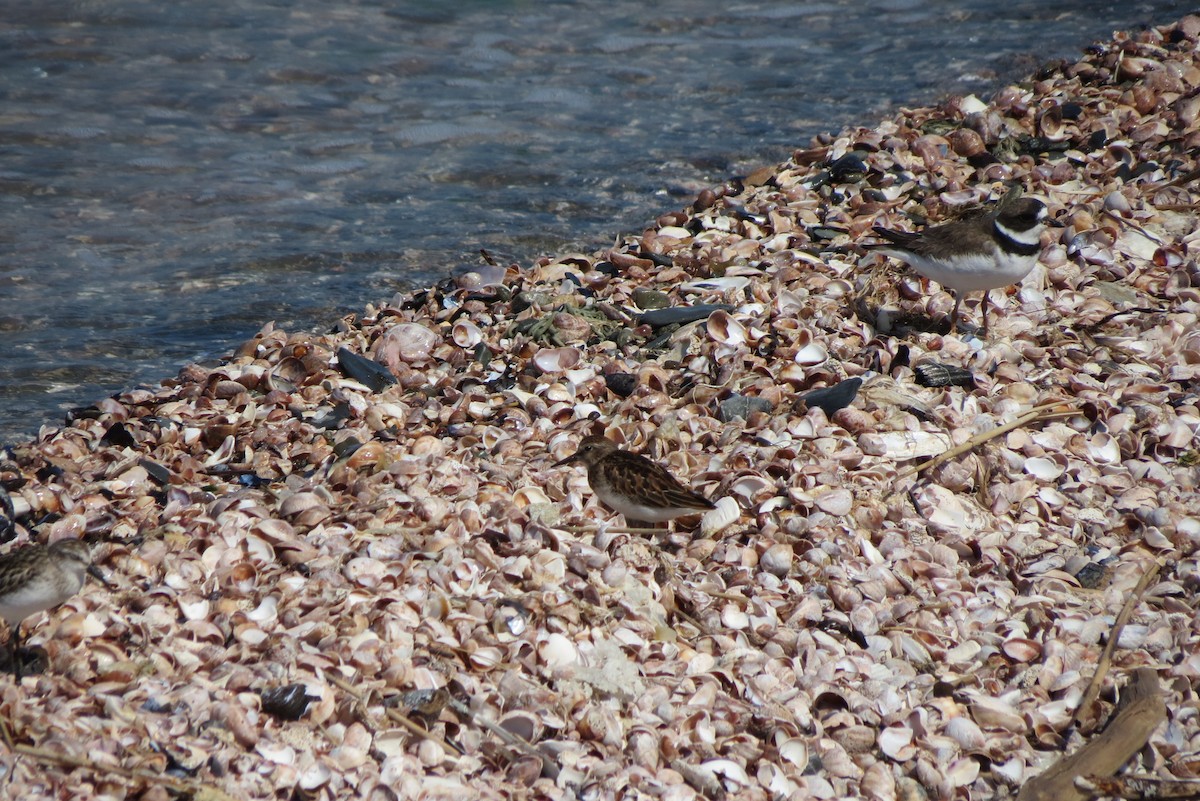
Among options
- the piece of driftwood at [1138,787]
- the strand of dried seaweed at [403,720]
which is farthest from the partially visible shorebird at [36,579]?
the piece of driftwood at [1138,787]

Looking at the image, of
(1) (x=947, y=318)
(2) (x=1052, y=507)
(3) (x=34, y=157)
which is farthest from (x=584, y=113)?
(2) (x=1052, y=507)

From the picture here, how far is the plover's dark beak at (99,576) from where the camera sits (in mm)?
3758

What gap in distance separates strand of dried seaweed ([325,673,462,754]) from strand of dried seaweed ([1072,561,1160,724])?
1.82 metres

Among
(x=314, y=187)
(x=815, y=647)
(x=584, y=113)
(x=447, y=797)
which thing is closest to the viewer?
(x=447, y=797)

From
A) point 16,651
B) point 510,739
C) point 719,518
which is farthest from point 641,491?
point 16,651

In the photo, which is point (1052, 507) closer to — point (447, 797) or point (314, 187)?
point (447, 797)

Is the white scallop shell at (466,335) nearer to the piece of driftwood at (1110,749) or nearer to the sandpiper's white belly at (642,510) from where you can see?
the sandpiper's white belly at (642,510)

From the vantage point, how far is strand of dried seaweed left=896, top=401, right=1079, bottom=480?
4.48m

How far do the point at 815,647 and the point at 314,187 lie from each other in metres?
5.87

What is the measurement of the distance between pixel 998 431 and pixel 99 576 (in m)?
3.26

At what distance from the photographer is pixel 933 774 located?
3377 mm

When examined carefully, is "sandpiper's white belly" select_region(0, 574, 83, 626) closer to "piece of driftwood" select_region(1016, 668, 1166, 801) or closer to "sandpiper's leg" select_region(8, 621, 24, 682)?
"sandpiper's leg" select_region(8, 621, 24, 682)

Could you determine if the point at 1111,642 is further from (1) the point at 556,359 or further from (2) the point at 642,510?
(1) the point at 556,359

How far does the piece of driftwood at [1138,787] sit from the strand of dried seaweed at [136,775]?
228cm
